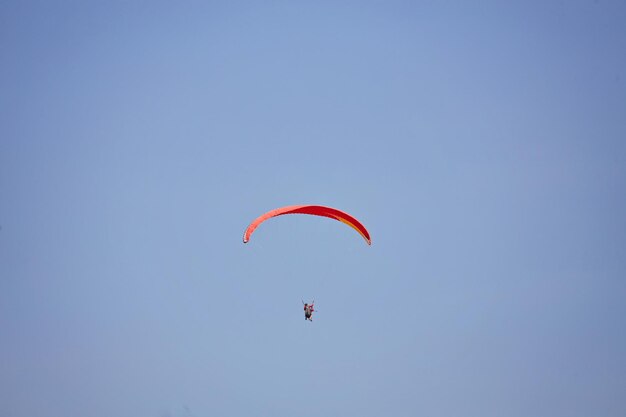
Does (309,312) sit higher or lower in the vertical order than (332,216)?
lower

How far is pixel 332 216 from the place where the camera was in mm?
47938

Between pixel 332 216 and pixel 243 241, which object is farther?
pixel 332 216

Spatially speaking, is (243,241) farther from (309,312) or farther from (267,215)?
(309,312)

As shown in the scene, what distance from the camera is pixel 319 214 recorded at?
47.7 metres

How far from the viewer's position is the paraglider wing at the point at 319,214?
4644cm

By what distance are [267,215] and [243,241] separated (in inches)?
111

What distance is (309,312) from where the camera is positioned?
4884cm

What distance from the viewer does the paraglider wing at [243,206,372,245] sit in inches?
1828

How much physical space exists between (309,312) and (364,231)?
492 cm

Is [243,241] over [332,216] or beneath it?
beneath

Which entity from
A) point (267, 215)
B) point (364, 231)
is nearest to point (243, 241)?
point (267, 215)

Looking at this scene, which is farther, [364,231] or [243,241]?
[364,231]

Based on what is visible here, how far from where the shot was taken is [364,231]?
156ft

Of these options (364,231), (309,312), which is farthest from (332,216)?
(309,312)
